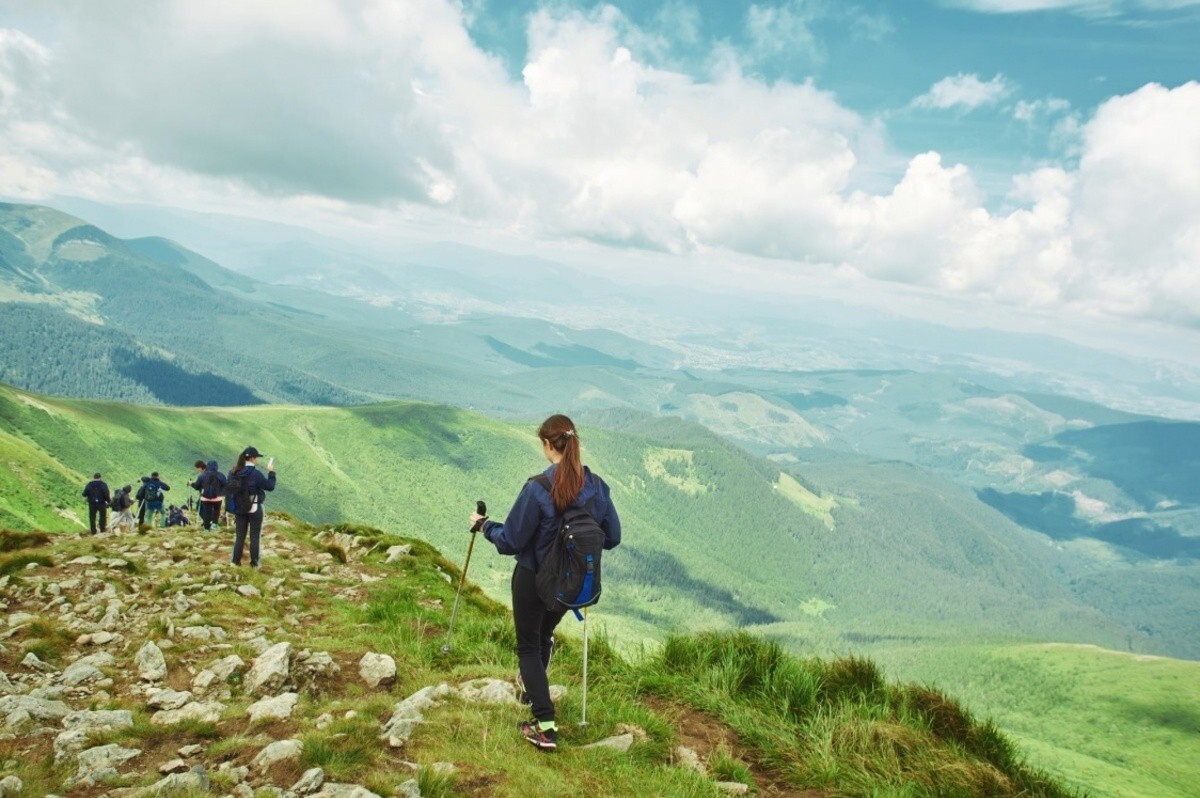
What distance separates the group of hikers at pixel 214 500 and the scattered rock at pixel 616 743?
12594 millimetres

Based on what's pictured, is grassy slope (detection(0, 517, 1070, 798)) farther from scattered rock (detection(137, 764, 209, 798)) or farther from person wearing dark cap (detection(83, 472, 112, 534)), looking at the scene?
person wearing dark cap (detection(83, 472, 112, 534))

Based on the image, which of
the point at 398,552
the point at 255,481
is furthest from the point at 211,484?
the point at 398,552

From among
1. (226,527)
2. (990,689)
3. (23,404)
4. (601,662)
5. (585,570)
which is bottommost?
(990,689)

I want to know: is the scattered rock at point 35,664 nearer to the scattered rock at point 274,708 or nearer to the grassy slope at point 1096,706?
the scattered rock at point 274,708

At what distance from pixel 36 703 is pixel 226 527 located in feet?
60.3

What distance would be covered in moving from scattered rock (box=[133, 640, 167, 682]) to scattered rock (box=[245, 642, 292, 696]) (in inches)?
52.9

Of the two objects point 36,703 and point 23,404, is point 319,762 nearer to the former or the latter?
point 36,703

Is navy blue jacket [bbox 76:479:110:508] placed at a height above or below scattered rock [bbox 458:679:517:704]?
below

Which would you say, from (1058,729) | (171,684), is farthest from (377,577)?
(1058,729)

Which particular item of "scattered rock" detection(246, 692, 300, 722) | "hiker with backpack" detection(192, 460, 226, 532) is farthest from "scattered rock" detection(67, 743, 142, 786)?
"hiker with backpack" detection(192, 460, 226, 532)

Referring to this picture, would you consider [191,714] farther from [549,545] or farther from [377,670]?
[549,545]

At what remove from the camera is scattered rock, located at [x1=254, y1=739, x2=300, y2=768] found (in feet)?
20.2

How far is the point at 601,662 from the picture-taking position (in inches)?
400

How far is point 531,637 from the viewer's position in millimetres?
7727
